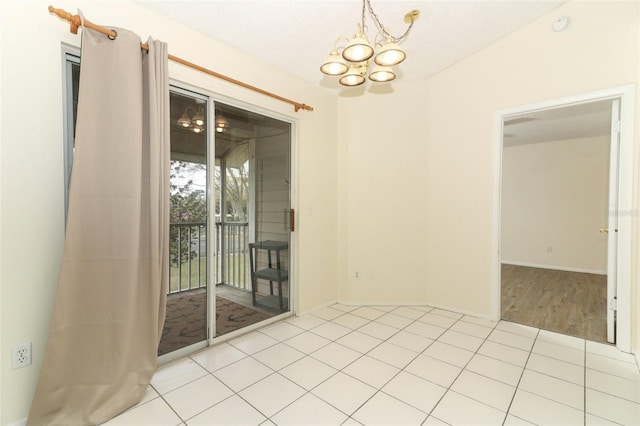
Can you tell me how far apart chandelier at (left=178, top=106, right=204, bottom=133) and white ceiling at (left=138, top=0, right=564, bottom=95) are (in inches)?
25.6

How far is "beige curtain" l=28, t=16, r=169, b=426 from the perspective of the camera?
1.63 metres

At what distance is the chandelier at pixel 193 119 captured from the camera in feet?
8.01

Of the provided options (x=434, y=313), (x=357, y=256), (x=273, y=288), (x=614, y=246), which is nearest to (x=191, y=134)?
(x=273, y=288)

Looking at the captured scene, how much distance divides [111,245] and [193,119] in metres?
1.26

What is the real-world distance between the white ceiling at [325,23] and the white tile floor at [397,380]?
2.75m

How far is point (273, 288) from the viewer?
3275 mm

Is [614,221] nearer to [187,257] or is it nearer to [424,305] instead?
[424,305]

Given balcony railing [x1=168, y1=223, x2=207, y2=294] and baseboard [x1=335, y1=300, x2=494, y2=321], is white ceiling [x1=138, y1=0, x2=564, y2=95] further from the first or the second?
baseboard [x1=335, y1=300, x2=494, y2=321]

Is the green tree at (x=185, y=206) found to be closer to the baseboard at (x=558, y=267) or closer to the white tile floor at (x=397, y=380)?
the white tile floor at (x=397, y=380)

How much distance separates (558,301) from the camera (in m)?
3.78

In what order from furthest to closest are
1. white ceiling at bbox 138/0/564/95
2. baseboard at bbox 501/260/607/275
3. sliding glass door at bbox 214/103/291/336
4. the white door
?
baseboard at bbox 501/260/607/275 < sliding glass door at bbox 214/103/291/336 < the white door < white ceiling at bbox 138/0/564/95

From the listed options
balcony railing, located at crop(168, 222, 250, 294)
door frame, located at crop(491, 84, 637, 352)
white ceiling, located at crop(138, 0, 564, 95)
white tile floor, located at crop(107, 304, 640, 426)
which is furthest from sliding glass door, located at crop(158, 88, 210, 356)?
door frame, located at crop(491, 84, 637, 352)

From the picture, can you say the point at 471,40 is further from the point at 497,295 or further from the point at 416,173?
the point at 497,295

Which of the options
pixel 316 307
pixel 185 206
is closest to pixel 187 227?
pixel 185 206
